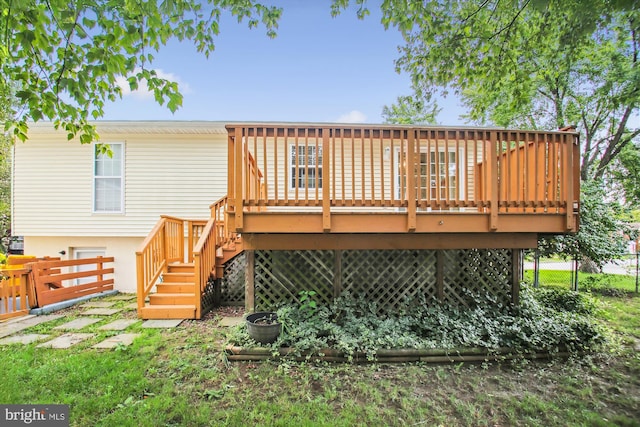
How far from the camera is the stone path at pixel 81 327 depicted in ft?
12.9

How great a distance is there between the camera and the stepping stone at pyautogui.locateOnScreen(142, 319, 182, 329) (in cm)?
453

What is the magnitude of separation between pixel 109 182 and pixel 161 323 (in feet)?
16.0

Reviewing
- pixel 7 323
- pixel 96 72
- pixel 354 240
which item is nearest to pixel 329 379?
pixel 354 240

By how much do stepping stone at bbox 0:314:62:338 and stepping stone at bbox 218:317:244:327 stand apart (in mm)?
3029

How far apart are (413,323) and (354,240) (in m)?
1.37

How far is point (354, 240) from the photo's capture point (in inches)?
162

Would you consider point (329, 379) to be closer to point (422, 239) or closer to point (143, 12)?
point (422, 239)

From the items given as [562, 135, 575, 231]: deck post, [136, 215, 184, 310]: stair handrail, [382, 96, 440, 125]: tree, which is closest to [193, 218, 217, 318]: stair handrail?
[136, 215, 184, 310]: stair handrail

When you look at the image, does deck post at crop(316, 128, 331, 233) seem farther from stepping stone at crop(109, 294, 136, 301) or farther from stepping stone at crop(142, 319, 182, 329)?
stepping stone at crop(109, 294, 136, 301)

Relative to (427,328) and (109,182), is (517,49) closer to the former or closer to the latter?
(427,328)

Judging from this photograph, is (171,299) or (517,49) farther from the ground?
(517,49)

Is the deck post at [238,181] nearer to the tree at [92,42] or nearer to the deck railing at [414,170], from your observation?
the deck railing at [414,170]

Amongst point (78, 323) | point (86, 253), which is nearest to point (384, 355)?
point (78, 323)

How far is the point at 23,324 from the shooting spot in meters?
4.71
